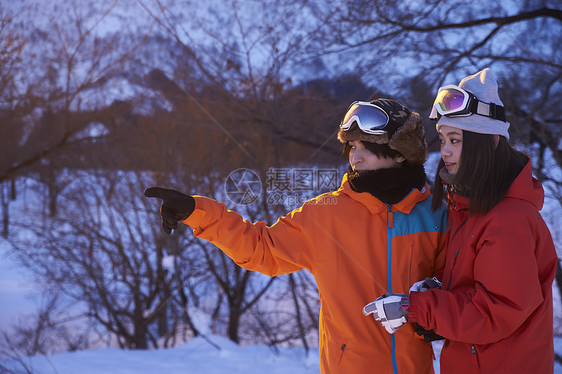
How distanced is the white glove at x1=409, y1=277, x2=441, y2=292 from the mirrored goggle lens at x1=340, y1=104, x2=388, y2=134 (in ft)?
2.15

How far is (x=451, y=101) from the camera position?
1744 mm

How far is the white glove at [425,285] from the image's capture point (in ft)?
5.65

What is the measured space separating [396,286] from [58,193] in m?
7.12

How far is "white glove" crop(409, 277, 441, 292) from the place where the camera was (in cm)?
172

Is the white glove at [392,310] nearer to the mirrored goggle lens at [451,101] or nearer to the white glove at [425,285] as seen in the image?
the white glove at [425,285]

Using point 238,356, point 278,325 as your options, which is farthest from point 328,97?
point 278,325

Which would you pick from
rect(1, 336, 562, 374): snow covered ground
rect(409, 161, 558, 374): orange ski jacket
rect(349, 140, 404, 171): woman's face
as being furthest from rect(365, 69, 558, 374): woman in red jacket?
rect(1, 336, 562, 374): snow covered ground

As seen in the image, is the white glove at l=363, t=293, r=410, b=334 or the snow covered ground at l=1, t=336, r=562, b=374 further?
the snow covered ground at l=1, t=336, r=562, b=374

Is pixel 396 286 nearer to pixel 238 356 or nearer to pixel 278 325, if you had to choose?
pixel 238 356

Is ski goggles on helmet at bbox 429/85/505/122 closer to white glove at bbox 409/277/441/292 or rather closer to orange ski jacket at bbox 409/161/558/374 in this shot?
orange ski jacket at bbox 409/161/558/374

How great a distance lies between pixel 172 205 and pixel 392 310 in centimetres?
94

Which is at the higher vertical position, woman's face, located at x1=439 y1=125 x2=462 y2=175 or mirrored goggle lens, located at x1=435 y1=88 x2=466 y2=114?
mirrored goggle lens, located at x1=435 y1=88 x2=466 y2=114

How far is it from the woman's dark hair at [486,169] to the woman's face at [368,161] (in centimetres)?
32

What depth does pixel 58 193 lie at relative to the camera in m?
7.49
